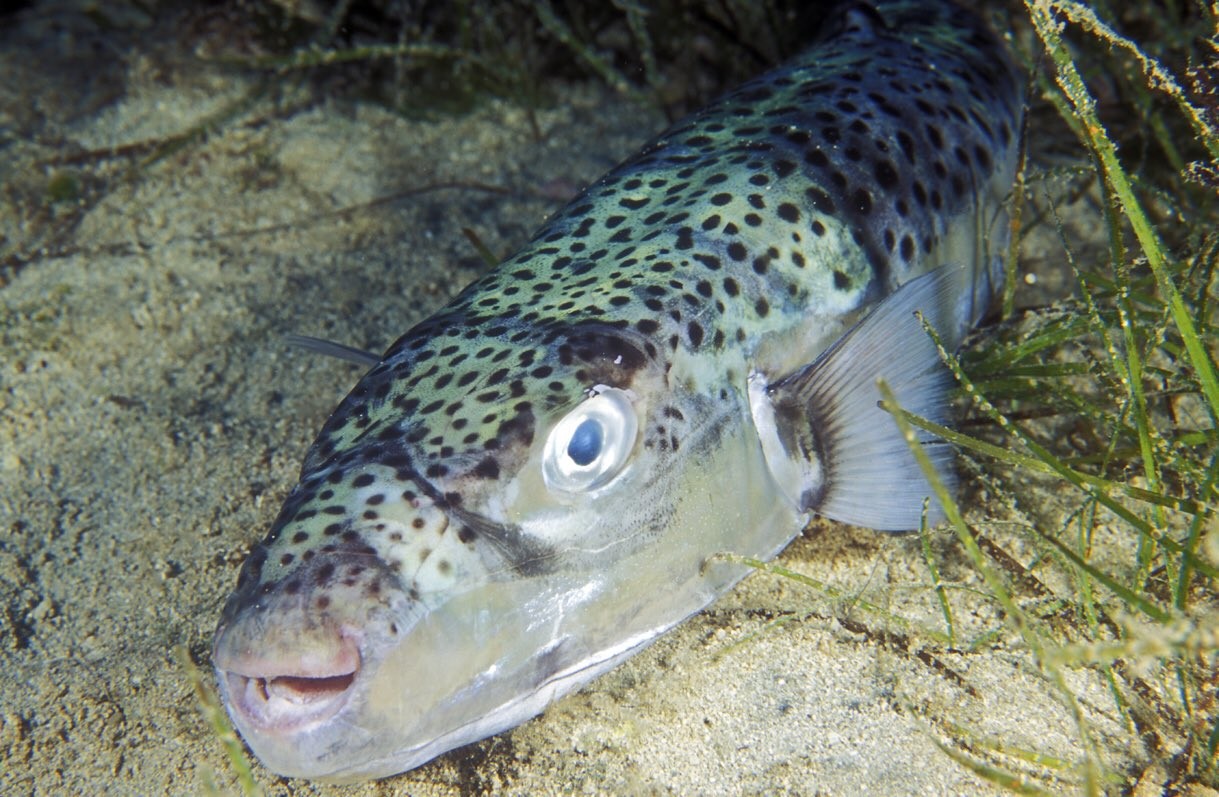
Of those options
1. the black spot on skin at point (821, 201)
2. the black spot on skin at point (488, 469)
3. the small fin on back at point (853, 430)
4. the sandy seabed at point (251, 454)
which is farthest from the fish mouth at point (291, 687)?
the black spot on skin at point (821, 201)

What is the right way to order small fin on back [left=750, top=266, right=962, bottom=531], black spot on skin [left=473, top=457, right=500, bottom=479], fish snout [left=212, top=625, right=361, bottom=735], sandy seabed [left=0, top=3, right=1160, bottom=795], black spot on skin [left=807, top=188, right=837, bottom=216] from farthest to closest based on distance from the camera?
black spot on skin [left=807, top=188, right=837, bottom=216]
small fin on back [left=750, top=266, right=962, bottom=531]
sandy seabed [left=0, top=3, right=1160, bottom=795]
black spot on skin [left=473, top=457, right=500, bottom=479]
fish snout [left=212, top=625, right=361, bottom=735]

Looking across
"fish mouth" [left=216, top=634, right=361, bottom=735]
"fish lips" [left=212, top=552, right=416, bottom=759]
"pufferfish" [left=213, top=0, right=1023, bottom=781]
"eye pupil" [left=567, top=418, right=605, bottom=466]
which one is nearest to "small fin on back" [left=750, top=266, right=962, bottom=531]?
"pufferfish" [left=213, top=0, right=1023, bottom=781]

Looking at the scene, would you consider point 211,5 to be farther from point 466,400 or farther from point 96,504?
point 466,400

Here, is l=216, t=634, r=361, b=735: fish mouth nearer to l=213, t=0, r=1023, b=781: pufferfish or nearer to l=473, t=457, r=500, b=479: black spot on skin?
l=213, t=0, r=1023, b=781: pufferfish

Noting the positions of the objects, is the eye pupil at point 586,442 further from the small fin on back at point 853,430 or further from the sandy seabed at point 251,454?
the sandy seabed at point 251,454

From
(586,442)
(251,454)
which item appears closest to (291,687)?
(586,442)

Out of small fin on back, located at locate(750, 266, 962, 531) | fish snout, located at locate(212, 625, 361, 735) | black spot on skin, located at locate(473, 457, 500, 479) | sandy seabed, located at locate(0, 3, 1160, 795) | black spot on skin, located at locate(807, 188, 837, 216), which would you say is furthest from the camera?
black spot on skin, located at locate(807, 188, 837, 216)
